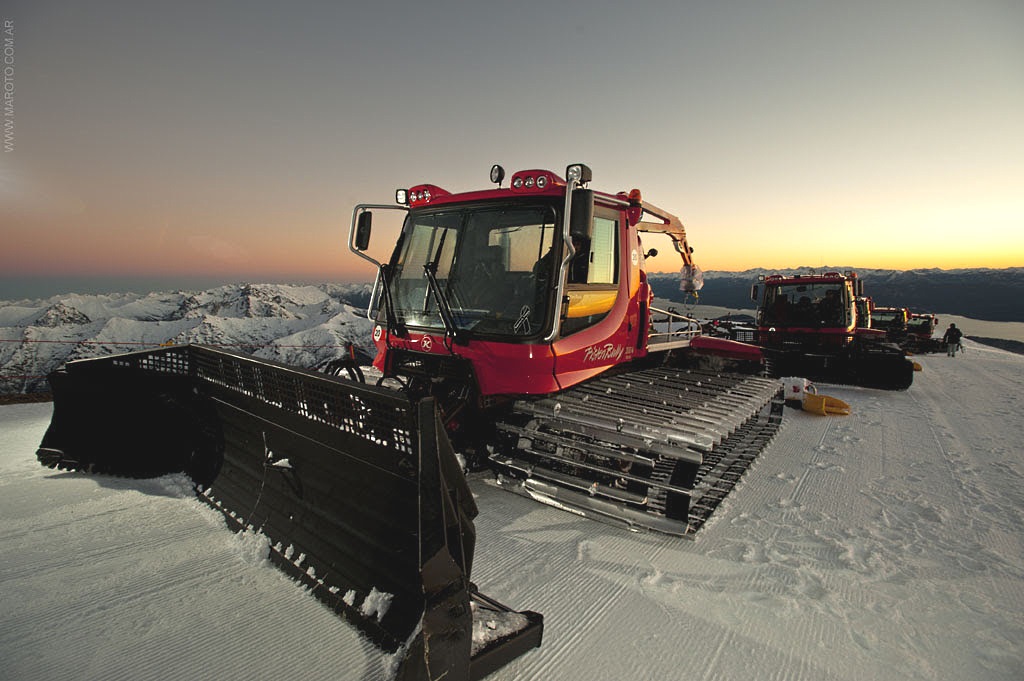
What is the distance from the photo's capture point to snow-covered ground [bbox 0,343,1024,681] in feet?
7.13

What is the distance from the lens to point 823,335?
37.0 feet

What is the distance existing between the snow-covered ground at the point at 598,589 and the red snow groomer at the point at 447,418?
0.68ft

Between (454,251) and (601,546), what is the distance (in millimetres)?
2742

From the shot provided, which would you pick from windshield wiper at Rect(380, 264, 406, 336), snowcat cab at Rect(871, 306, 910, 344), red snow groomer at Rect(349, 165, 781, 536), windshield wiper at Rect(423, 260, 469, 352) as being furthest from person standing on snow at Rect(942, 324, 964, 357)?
windshield wiper at Rect(380, 264, 406, 336)

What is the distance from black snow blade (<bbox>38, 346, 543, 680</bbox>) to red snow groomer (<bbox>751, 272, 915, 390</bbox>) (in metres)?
9.90

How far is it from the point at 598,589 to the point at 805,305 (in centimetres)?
1160

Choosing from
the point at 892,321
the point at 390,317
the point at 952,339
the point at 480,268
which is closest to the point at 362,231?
the point at 390,317

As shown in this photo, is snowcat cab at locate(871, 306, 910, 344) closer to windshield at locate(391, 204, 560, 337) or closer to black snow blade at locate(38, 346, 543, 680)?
windshield at locate(391, 204, 560, 337)

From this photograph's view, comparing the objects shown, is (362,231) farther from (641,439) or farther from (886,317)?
(886,317)

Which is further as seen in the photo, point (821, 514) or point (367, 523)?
point (821, 514)

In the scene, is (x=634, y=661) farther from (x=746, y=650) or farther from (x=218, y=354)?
(x=218, y=354)

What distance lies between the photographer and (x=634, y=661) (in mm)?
2244

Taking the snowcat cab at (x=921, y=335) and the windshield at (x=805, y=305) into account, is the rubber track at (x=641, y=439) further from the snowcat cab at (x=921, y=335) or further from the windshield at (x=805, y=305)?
the snowcat cab at (x=921, y=335)

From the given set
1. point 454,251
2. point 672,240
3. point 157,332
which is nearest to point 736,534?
point 454,251
